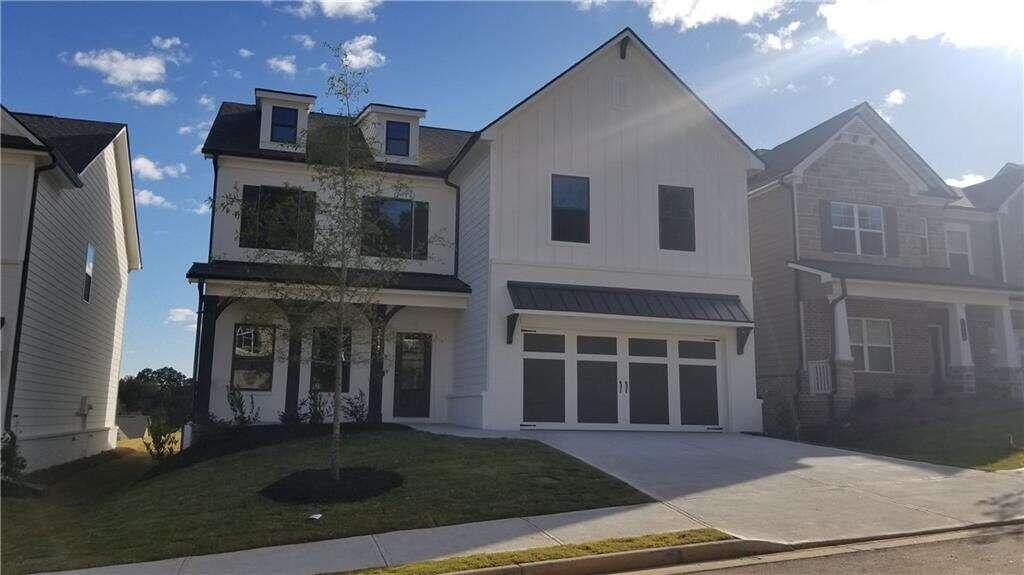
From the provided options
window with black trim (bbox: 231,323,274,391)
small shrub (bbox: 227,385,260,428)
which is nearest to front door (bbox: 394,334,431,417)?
window with black trim (bbox: 231,323,274,391)

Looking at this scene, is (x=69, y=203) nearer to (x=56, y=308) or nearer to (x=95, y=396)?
(x=56, y=308)

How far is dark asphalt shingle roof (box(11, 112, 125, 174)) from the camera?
53.8ft

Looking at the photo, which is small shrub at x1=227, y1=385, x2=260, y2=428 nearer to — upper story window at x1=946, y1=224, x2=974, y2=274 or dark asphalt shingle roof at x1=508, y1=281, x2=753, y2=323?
dark asphalt shingle roof at x1=508, y1=281, x2=753, y2=323

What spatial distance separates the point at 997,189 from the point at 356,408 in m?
24.4

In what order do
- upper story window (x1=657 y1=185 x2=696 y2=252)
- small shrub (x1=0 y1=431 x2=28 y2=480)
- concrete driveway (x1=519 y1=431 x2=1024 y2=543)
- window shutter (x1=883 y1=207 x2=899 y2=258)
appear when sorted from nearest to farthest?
concrete driveway (x1=519 y1=431 x2=1024 y2=543) < small shrub (x1=0 y1=431 x2=28 y2=480) < upper story window (x1=657 y1=185 x2=696 y2=252) < window shutter (x1=883 y1=207 x2=899 y2=258)

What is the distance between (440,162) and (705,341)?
28.8 ft

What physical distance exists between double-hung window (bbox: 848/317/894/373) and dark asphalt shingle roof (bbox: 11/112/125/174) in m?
20.5

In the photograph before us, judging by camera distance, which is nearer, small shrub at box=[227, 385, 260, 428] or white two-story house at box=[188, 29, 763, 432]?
white two-story house at box=[188, 29, 763, 432]

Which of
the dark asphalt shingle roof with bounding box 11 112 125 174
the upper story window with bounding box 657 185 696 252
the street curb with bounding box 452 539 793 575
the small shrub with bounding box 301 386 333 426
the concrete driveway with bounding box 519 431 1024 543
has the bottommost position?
the street curb with bounding box 452 539 793 575

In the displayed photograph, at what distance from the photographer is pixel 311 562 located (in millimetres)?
7789

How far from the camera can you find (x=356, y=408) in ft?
58.1

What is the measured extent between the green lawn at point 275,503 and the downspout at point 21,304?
67.8 inches

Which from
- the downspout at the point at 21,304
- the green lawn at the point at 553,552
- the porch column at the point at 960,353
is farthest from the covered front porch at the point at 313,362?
the porch column at the point at 960,353

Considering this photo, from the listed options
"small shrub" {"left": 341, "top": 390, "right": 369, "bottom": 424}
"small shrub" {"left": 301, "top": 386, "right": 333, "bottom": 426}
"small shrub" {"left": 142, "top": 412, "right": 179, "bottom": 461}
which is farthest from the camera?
"small shrub" {"left": 341, "top": 390, "right": 369, "bottom": 424}
